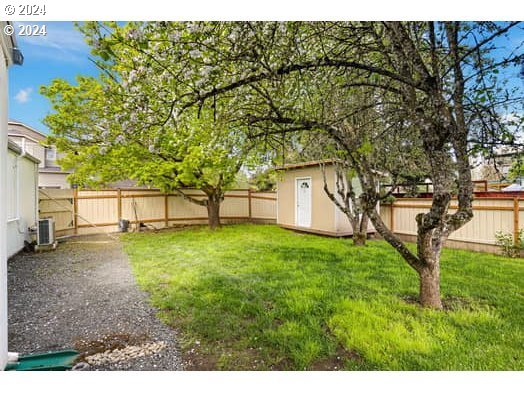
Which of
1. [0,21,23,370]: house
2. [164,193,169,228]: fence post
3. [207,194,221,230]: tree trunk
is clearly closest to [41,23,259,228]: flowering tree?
[0,21,23,370]: house

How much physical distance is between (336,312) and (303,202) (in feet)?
17.1

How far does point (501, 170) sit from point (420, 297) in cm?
176

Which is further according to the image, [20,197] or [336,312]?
[20,197]

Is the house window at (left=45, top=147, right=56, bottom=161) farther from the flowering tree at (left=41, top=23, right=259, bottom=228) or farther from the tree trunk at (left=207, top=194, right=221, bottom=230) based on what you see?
the tree trunk at (left=207, top=194, right=221, bottom=230)

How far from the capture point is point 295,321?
2172 millimetres

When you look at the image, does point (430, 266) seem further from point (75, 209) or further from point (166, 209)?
point (75, 209)

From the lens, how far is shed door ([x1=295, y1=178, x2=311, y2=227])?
7.25 m

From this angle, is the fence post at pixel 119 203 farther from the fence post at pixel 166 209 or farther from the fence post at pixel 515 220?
the fence post at pixel 515 220

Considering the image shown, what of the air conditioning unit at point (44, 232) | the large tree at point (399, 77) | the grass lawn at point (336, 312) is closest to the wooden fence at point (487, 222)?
the grass lawn at point (336, 312)

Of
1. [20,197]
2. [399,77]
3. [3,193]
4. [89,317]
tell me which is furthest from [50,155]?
[399,77]

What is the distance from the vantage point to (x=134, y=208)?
7.94 metres

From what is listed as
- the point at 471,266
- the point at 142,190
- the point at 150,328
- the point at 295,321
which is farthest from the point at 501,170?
the point at 142,190

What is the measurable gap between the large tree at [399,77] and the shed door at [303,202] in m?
4.67
